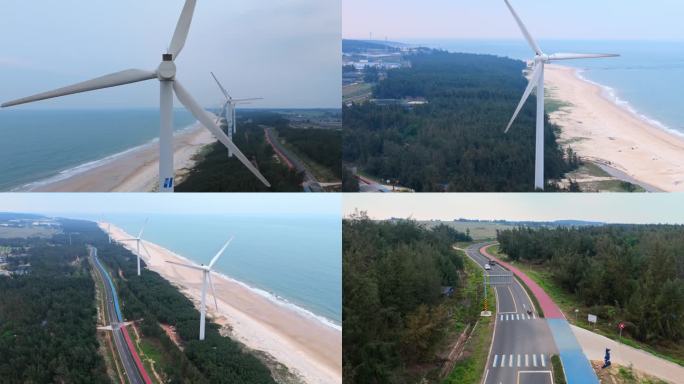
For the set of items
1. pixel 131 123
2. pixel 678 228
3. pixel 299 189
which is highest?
pixel 131 123

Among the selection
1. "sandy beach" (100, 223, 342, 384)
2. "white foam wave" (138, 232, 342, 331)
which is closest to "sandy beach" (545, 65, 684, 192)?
"white foam wave" (138, 232, 342, 331)

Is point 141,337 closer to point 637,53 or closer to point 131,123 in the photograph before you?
point 131,123

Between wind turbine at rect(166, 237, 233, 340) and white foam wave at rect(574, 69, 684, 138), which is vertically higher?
white foam wave at rect(574, 69, 684, 138)

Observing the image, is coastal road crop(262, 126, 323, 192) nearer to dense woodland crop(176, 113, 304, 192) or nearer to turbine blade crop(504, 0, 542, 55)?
dense woodland crop(176, 113, 304, 192)

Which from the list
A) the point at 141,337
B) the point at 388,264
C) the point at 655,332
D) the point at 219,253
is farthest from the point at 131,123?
the point at 655,332

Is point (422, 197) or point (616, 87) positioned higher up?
point (616, 87)

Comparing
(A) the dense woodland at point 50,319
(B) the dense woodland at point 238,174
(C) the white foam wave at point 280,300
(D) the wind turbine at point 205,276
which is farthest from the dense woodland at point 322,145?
(A) the dense woodland at point 50,319
